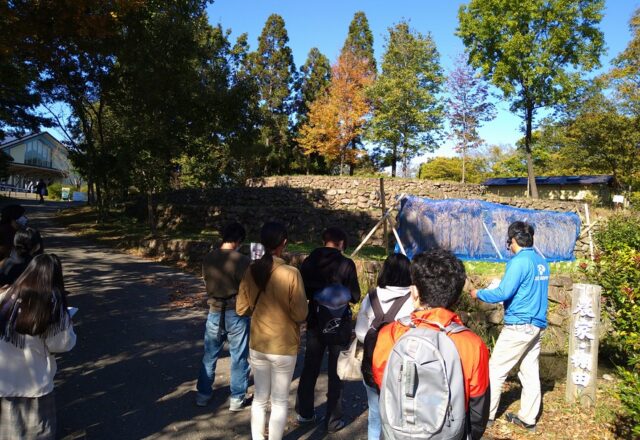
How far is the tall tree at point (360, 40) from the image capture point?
35.8 metres

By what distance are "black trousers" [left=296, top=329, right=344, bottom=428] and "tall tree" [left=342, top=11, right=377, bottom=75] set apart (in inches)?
1349

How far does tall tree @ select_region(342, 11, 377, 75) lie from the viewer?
1410 inches

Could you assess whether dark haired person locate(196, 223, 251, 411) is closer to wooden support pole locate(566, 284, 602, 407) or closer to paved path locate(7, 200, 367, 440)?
paved path locate(7, 200, 367, 440)

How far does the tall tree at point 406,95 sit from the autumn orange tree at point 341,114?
1792 millimetres

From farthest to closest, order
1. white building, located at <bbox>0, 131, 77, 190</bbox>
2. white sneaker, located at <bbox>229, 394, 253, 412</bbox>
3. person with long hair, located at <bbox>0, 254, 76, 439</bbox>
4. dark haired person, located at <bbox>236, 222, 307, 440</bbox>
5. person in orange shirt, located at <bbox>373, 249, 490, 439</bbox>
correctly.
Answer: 1. white building, located at <bbox>0, 131, 77, 190</bbox>
2. white sneaker, located at <bbox>229, 394, 253, 412</bbox>
3. dark haired person, located at <bbox>236, 222, 307, 440</bbox>
4. person with long hair, located at <bbox>0, 254, 76, 439</bbox>
5. person in orange shirt, located at <bbox>373, 249, 490, 439</bbox>

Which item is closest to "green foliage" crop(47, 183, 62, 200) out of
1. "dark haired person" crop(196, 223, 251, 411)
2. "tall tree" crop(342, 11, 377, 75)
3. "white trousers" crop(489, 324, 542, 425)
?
"tall tree" crop(342, 11, 377, 75)

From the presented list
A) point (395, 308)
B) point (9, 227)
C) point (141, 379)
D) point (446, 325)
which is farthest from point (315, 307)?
point (9, 227)

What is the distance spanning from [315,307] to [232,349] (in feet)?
3.18

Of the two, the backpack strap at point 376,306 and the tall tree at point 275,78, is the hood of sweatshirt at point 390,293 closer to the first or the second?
the backpack strap at point 376,306

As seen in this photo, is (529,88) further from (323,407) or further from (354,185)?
(323,407)

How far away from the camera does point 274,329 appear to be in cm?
347

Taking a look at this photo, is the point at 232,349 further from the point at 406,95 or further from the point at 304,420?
the point at 406,95

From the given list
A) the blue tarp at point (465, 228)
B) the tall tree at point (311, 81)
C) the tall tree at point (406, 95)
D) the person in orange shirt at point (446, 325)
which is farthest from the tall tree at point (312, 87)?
the person in orange shirt at point (446, 325)

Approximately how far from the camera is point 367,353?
2.78 metres
